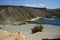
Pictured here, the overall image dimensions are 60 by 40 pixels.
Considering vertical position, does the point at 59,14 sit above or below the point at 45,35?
above

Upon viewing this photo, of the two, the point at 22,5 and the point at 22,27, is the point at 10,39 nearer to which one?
the point at 22,27

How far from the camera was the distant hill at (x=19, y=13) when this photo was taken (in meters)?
2.48

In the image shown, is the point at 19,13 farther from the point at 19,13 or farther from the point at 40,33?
the point at 40,33

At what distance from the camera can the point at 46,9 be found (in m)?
2.58

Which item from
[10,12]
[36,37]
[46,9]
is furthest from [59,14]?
[10,12]

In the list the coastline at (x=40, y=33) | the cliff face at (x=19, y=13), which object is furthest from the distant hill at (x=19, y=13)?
the coastline at (x=40, y=33)

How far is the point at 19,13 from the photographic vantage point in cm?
257

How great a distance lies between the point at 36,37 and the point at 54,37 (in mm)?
314

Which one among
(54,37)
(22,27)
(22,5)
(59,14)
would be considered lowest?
(54,37)

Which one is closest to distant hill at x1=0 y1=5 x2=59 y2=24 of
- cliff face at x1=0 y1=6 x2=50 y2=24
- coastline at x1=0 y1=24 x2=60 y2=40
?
cliff face at x1=0 y1=6 x2=50 y2=24

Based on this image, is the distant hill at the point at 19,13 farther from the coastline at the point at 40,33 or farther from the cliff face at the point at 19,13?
the coastline at the point at 40,33

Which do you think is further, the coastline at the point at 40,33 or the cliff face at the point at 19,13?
the cliff face at the point at 19,13

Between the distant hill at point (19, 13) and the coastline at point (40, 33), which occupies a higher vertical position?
the distant hill at point (19, 13)

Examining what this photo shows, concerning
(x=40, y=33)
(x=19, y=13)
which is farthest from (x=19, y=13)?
(x=40, y=33)
